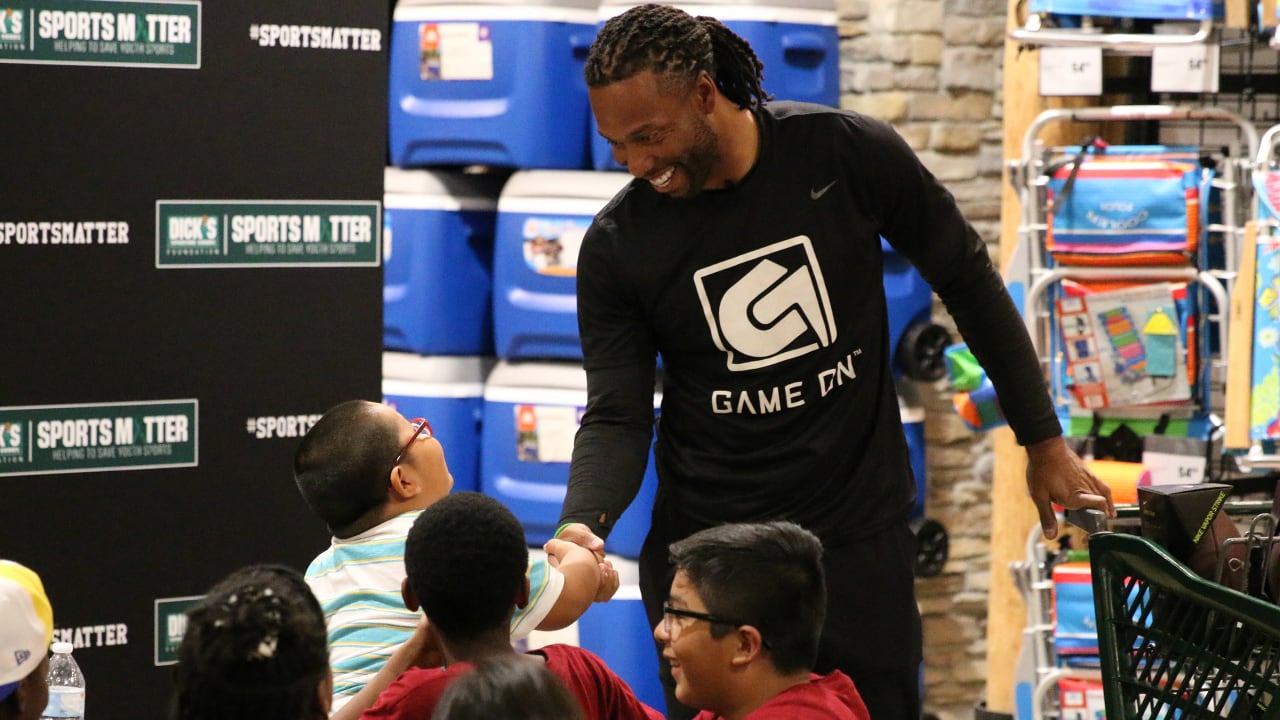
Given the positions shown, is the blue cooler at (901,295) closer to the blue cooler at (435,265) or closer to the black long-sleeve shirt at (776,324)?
the blue cooler at (435,265)

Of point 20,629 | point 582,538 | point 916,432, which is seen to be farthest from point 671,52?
point 916,432

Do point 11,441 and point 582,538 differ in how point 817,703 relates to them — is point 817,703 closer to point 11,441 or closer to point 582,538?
point 582,538

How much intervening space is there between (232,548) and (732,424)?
125 centimetres

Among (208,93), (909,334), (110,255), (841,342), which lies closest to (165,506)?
(110,255)

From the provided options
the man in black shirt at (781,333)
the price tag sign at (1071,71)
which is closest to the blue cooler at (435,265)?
the price tag sign at (1071,71)

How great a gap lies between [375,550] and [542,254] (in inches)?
97.4

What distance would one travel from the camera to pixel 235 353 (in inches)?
126

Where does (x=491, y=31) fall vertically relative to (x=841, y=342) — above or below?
above

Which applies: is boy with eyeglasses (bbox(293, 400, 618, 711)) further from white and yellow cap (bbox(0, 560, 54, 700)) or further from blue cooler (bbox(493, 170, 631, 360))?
blue cooler (bbox(493, 170, 631, 360))

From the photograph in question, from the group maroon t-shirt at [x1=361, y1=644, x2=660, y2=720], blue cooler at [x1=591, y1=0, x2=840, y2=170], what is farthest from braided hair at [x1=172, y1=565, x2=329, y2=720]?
blue cooler at [x1=591, y1=0, x2=840, y2=170]

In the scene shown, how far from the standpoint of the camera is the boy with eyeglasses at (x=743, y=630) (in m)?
2.08

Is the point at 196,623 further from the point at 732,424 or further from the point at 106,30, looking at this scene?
the point at 106,30

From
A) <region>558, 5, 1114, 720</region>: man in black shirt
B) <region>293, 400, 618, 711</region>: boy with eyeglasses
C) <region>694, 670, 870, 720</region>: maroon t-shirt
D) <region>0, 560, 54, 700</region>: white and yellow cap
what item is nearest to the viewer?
<region>0, 560, 54, 700</region>: white and yellow cap

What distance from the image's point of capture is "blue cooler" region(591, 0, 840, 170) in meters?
4.48
